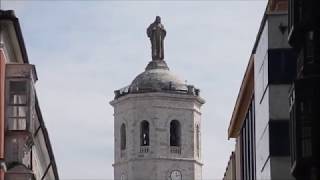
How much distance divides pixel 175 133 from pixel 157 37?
884cm

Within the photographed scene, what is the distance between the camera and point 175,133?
150 meters

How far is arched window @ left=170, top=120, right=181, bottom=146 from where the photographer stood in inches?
5876

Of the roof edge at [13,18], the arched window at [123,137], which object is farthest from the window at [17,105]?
the arched window at [123,137]

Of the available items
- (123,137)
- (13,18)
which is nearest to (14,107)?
(13,18)

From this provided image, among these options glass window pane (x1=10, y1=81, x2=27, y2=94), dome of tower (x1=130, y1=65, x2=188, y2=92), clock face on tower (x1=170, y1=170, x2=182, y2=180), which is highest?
dome of tower (x1=130, y1=65, x2=188, y2=92)

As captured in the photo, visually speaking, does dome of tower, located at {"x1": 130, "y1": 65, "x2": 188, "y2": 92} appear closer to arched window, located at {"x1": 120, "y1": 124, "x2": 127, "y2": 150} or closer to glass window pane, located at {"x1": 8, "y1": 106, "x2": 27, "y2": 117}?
arched window, located at {"x1": 120, "y1": 124, "x2": 127, "y2": 150}

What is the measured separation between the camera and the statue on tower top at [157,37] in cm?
15000

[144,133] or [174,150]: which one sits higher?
[144,133]

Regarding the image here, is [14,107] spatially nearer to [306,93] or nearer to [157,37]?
[306,93]

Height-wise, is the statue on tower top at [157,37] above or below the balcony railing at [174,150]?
above

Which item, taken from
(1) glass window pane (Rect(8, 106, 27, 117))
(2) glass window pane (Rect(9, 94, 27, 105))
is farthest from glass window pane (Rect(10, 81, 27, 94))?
(1) glass window pane (Rect(8, 106, 27, 117))

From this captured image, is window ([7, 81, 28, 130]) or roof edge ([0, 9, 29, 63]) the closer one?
roof edge ([0, 9, 29, 63])

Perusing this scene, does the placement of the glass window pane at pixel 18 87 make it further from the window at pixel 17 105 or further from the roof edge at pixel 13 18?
the roof edge at pixel 13 18

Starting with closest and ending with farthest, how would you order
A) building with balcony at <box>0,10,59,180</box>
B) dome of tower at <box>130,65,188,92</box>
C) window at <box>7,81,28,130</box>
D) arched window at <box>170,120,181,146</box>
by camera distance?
1. building with balcony at <box>0,10,59,180</box>
2. window at <box>7,81,28,130</box>
3. dome of tower at <box>130,65,188,92</box>
4. arched window at <box>170,120,181,146</box>
